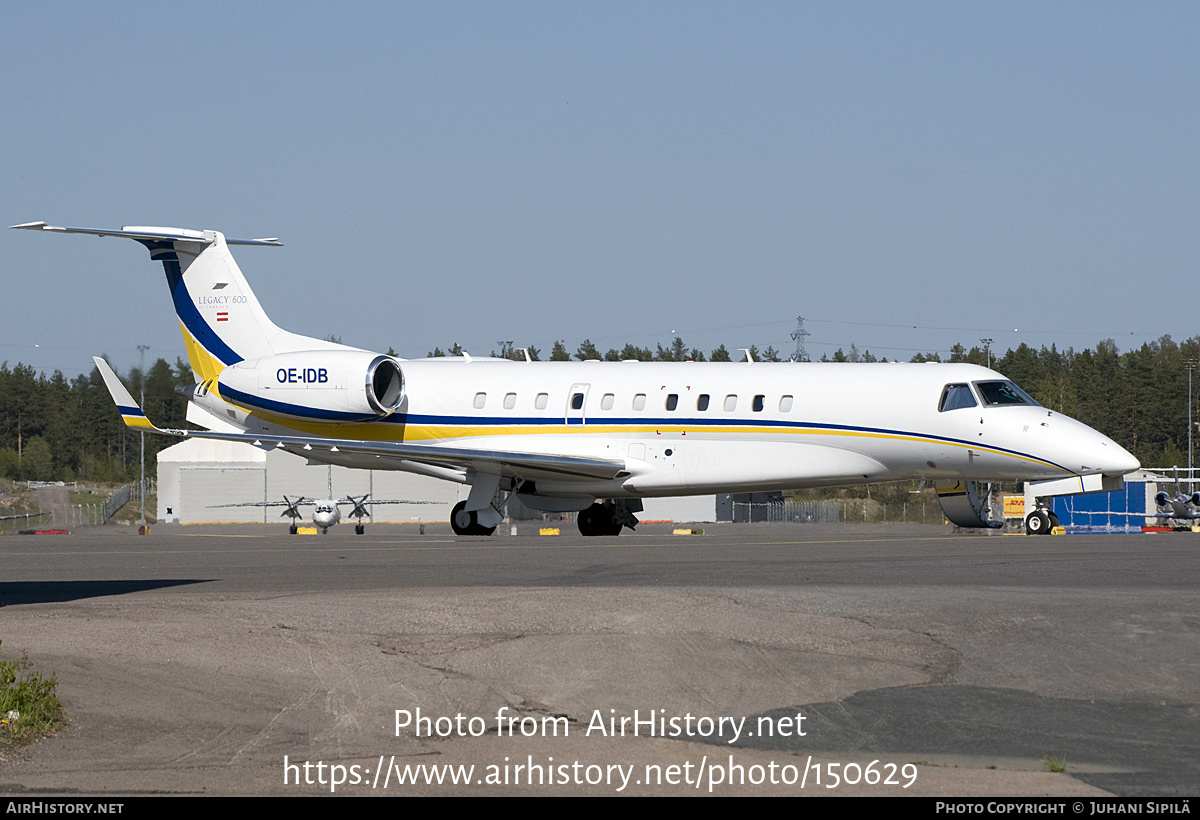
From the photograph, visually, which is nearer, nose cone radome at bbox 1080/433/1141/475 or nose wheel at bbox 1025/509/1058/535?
nose cone radome at bbox 1080/433/1141/475

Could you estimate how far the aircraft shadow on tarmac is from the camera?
14.0 meters

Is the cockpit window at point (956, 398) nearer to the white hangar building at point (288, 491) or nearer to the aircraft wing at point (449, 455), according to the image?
the aircraft wing at point (449, 455)

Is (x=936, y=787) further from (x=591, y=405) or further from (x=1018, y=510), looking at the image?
(x=1018, y=510)

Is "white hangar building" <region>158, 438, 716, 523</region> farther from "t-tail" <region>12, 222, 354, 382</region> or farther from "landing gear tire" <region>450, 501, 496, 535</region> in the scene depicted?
"landing gear tire" <region>450, 501, 496, 535</region>

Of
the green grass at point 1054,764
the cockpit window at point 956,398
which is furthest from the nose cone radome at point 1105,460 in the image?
the green grass at point 1054,764

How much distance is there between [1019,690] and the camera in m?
9.77

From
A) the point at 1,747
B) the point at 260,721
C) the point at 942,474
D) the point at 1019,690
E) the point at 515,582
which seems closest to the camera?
the point at 1,747

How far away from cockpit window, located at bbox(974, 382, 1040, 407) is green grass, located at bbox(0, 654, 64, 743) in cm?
1904

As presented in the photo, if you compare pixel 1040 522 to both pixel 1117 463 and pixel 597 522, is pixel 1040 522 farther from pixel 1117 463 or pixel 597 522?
pixel 597 522

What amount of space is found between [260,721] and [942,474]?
18.3 m

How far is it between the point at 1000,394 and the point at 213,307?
18.0 meters

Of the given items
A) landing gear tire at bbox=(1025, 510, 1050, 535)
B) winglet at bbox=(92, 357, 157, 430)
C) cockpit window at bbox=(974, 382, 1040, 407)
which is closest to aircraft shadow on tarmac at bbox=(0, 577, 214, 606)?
winglet at bbox=(92, 357, 157, 430)

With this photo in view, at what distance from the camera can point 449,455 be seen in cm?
2622
